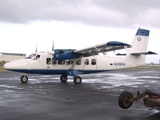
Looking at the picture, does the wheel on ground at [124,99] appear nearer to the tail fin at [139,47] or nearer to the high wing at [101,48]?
the high wing at [101,48]

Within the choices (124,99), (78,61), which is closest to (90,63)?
(78,61)

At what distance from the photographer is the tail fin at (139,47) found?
22562 mm

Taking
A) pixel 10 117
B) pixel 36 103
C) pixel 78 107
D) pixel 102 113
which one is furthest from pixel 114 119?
pixel 36 103

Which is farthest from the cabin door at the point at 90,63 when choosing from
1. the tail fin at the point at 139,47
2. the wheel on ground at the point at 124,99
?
the wheel on ground at the point at 124,99

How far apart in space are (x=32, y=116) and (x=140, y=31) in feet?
58.0

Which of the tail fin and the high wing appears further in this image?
the tail fin

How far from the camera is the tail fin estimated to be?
74.0 feet

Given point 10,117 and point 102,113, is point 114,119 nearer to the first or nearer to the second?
point 102,113

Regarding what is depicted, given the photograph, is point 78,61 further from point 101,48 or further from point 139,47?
point 139,47

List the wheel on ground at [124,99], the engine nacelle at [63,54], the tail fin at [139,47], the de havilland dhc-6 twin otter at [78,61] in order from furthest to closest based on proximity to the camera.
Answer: the tail fin at [139,47] → the engine nacelle at [63,54] → the de havilland dhc-6 twin otter at [78,61] → the wheel on ground at [124,99]

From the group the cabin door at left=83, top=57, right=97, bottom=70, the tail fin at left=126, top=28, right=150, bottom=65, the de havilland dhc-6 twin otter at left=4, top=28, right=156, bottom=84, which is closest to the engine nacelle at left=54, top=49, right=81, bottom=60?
the de havilland dhc-6 twin otter at left=4, top=28, right=156, bottom=84

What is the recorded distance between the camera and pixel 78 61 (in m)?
21.1

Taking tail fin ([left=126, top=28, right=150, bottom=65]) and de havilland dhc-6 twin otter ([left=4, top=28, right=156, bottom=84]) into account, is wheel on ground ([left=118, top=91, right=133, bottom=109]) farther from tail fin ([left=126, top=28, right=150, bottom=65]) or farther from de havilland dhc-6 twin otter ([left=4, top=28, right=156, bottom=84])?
tail fin ([left=126, top=28, right=150, bottom=65])

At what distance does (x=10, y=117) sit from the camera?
691 cm
